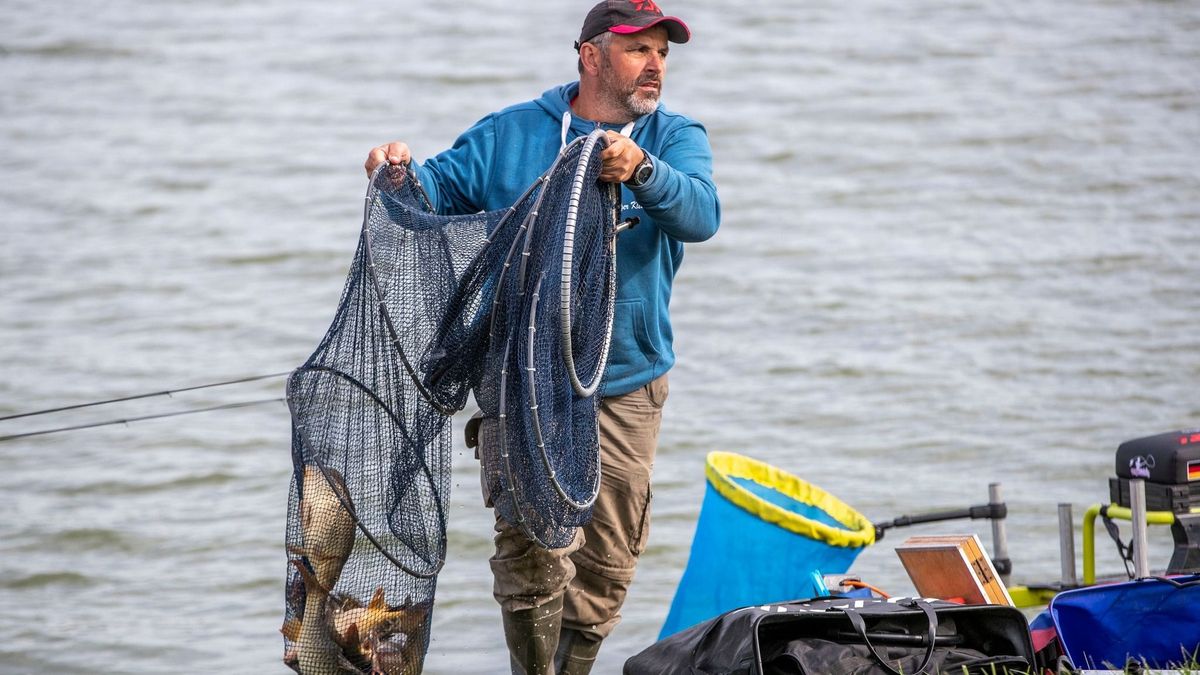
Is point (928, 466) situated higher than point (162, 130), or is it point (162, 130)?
point (162, 130)

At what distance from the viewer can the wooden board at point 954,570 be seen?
4152 mm

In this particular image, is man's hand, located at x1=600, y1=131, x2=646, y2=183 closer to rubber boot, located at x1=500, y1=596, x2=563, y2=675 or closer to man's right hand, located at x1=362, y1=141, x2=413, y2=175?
man's right hand, located at x1=362, y1=141, x2=413, y2=175

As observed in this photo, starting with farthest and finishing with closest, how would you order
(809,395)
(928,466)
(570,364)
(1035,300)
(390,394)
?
(1035,300)
(809,395)
(928,466)
(390,394)
(570,364)

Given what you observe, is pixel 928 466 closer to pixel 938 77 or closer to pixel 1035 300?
pixel 1035 300

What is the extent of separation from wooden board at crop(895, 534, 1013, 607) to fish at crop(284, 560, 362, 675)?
1696 millimetres

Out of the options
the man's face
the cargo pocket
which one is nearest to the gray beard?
the man's face

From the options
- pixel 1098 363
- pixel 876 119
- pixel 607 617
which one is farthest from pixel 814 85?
pixel 607 617

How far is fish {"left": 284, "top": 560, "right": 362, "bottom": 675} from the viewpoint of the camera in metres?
3.56

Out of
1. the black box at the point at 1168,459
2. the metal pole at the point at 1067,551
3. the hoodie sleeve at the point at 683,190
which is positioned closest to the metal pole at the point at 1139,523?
the black box at the point at 1168,459

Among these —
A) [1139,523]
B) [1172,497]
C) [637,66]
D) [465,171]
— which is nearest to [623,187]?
[637,66]

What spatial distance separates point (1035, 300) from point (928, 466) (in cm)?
291

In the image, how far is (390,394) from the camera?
3.66 metres

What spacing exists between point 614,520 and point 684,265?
6964 millimetres

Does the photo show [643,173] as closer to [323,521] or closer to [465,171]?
[465,171]
